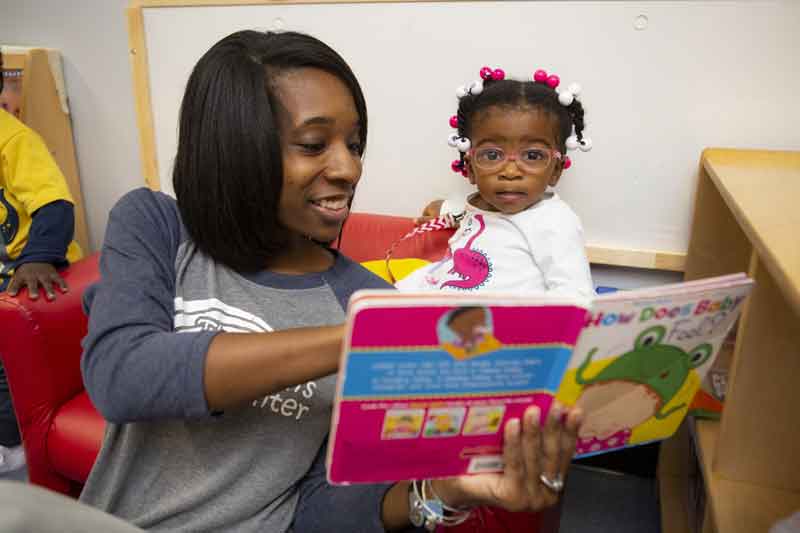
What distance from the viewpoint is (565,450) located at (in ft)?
2.04

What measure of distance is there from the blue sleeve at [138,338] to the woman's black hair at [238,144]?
73mm

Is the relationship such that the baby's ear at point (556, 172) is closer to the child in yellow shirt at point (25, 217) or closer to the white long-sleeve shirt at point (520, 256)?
the white long-sleeve shirt at point (520, 256)

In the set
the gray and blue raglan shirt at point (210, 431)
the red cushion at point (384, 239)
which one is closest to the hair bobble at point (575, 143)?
the red cushion at point (384, 239)

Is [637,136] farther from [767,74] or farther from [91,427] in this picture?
[91,427]

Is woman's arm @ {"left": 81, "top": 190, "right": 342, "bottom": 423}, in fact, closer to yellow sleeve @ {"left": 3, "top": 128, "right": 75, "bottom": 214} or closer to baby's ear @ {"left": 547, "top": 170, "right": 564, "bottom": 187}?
baby's ear @ {"left": 547, "top": 170, "right": 564, "bottom": 187}

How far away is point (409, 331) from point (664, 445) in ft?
4.34

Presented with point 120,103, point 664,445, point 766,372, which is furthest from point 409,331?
point 120,103

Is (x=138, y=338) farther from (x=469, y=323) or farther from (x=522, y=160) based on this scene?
(x=522, y=160)

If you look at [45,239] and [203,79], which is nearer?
[203,79]

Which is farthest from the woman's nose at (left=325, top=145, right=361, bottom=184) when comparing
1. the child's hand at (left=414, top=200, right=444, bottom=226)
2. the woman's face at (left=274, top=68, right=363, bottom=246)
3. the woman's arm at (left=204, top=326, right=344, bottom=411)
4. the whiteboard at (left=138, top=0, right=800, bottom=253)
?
the whiteboard at (left=138, top=0, right=800, bottom=253)

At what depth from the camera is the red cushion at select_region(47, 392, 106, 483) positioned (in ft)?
4.00

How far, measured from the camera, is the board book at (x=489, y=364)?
50 centimetres

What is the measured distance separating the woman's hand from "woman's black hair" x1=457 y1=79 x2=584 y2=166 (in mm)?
820

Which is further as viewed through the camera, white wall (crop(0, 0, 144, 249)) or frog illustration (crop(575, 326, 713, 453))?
white wall (crop(0, 0, 144, 249))
